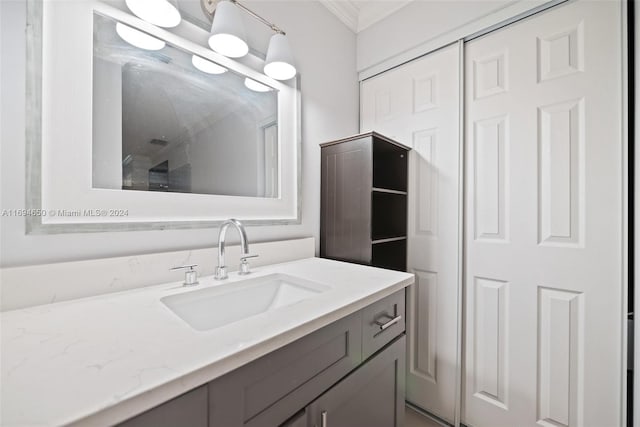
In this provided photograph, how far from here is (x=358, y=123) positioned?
6.16 feet

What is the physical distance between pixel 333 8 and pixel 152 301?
1.87 metres

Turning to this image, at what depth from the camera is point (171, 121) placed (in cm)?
98

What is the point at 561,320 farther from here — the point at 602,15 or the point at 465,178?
the point at 602,15

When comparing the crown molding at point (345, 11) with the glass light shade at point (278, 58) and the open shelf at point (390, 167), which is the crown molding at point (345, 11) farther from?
the open shelf at point (390, 167)

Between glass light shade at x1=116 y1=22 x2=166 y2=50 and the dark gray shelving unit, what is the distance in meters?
0.87

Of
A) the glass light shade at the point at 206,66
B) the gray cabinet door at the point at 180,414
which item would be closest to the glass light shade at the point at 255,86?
the glass light shade at the point at 206,66

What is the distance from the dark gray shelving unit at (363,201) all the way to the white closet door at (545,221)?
384mm

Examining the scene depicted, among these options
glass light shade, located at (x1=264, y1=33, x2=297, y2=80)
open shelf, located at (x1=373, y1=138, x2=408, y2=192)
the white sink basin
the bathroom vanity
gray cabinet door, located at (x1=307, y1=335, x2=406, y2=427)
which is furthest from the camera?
open shelf, located at (x1=373, y1=138, x2=408, y2=192)

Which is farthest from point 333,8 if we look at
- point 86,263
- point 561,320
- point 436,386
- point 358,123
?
point 436,386

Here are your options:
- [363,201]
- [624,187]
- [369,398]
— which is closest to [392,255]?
[363,201]

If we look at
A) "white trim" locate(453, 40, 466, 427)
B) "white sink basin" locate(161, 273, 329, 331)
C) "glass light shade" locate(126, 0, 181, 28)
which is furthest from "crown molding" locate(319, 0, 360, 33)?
"white sink basin" locate(161, 273, 329, 331)

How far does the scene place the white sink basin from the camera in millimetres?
825

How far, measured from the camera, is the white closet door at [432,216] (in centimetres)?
143

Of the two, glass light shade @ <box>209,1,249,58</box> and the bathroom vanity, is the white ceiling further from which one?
the bathroom vanity
